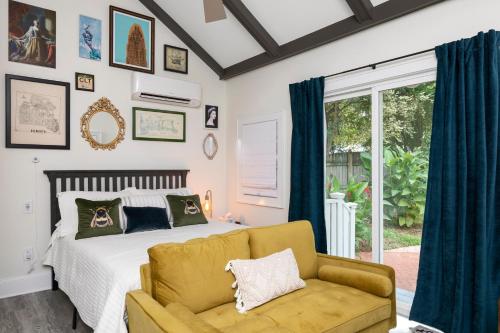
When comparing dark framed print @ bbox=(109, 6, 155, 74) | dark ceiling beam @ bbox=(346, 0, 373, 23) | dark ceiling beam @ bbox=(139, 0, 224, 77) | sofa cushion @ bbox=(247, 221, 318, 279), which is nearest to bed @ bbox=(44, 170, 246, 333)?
sofa cushion @ bbox=(247, 221, 318, 279)

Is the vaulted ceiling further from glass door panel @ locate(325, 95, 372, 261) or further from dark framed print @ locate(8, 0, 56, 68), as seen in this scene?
dark framed print @ locate(8, 0, 56, 68)

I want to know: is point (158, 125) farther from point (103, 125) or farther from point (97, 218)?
point (97, 218)

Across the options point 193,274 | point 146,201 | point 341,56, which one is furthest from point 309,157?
point 193,274

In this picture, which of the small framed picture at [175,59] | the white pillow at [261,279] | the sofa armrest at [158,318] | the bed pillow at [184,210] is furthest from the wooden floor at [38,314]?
the small framed picture at [175,59]

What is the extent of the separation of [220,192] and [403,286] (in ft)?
8.88

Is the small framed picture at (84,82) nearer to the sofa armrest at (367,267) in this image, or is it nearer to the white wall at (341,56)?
the white wall at (341,56)

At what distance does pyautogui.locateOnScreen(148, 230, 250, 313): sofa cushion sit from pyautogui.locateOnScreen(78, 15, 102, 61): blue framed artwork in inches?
112

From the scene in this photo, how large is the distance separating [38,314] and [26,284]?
65cm

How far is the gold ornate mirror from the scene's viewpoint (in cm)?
372

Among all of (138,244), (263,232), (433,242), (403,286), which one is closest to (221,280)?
(263,232)

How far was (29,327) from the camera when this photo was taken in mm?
2621

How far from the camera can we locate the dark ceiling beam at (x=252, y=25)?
3557mm

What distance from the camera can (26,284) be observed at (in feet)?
11.0

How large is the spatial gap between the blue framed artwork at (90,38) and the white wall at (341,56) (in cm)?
181
